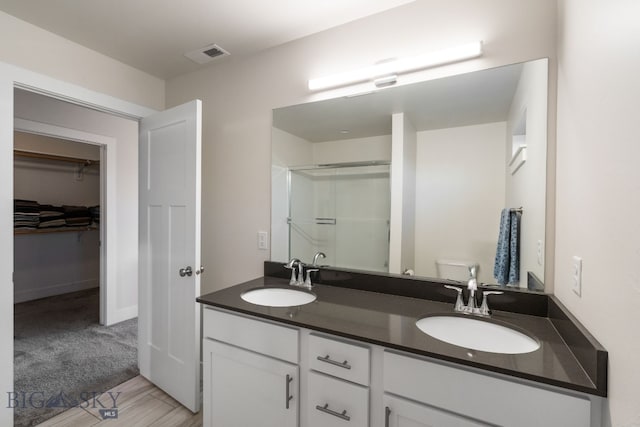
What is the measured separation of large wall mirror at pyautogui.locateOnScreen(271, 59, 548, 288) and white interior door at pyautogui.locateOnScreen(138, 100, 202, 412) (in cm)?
50

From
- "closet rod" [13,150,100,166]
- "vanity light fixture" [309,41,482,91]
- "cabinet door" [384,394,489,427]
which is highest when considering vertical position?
"vanity light fixture" [309,41,482,91]

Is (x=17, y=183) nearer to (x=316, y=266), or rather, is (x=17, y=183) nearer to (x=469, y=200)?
(x=316, y=266)

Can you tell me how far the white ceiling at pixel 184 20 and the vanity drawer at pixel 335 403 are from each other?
1.71 m

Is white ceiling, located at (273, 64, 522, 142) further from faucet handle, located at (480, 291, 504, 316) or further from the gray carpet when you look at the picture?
the gray carpet

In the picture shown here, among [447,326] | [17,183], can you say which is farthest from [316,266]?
[17,183]

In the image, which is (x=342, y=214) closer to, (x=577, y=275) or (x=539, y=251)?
(x=539, y=251)

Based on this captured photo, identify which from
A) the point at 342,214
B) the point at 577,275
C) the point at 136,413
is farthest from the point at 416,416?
the point at 136,413

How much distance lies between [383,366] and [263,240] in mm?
1174

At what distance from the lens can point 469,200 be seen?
4.58 feet

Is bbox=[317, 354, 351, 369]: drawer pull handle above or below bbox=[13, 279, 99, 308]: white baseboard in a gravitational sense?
above

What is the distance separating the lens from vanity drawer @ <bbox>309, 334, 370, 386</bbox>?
3.45ft

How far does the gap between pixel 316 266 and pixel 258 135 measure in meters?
0.93

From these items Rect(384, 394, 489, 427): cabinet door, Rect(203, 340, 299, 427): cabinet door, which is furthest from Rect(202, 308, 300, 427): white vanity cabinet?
Rect(384, 394, 489, 427): cabinet door

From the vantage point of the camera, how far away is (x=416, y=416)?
959mm
